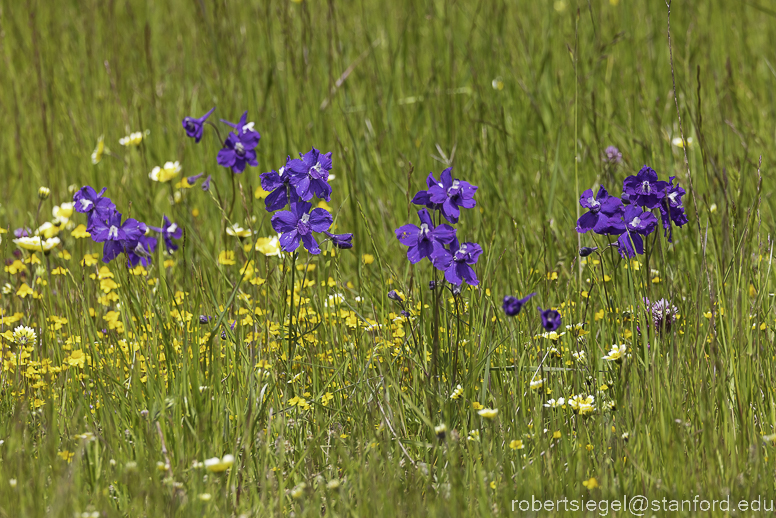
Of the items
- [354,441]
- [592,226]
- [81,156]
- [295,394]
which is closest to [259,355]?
[295,394]

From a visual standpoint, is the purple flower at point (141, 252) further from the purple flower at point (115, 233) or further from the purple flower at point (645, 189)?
the purple flower at point (645, 189)

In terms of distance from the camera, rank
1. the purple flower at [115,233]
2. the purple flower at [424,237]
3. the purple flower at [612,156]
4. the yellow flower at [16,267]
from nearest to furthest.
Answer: the purple flower at [424,237]
the purple flower at [115,233]
the yellow flower at [16,267]
the purple flower at [612,156]

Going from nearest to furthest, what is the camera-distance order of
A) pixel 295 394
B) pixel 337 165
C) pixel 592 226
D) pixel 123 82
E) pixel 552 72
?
pixel 592 226 < pixel 295 394 < pixel 337 165 < pixel 552 72 < pixel 123 82

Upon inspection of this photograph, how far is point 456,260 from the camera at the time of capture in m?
2.00

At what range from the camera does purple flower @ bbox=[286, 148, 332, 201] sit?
2090mm

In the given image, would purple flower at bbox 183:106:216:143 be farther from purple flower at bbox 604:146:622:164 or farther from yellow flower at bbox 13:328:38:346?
purple flower at bbox 604:146:622:164

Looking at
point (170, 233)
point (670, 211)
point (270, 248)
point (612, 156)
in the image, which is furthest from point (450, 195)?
point (170, 233)

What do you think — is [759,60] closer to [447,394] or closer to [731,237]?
[731,237]

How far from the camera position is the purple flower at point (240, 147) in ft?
8.90

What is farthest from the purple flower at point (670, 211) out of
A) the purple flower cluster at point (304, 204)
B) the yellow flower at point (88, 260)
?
the yellow flower at point (88, 260)

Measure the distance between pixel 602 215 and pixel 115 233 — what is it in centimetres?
166

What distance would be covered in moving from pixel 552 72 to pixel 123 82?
280 cm

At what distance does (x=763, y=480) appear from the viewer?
169 centimetres

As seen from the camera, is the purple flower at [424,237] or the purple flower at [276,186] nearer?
the purple flower at [424,237]
